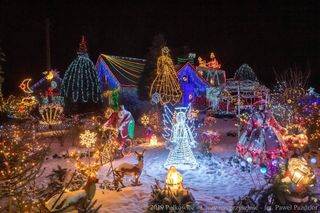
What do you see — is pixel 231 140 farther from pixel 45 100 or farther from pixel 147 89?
pixel 45 100

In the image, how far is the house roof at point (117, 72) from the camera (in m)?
26.2

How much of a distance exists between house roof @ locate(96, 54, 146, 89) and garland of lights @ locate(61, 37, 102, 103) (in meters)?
1.11

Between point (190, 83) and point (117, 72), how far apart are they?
302 inches

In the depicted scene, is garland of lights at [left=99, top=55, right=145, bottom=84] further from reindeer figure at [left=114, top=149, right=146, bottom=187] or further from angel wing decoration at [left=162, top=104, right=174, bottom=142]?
reindeer figure at [left=114, top=149, right=146, bottom=187]

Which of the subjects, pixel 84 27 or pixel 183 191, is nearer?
pixel 183 191

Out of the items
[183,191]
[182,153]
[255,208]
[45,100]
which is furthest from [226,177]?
[45,100]

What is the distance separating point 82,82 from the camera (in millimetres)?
25609

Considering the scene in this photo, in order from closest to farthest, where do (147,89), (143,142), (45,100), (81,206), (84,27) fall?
(81,206)
(143,142)
(45,100)
(147,89)
(84,27)

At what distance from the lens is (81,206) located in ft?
22.9

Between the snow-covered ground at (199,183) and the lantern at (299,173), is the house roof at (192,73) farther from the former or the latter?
the lantern at (299,173)

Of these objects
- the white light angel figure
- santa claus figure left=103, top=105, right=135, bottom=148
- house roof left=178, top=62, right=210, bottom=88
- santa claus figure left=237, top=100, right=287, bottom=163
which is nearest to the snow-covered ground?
the white light angel figure

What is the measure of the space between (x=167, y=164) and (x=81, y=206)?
5.16m

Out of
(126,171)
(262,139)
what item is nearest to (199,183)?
(126,171)

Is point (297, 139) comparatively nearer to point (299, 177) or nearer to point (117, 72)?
point (299, 177)
